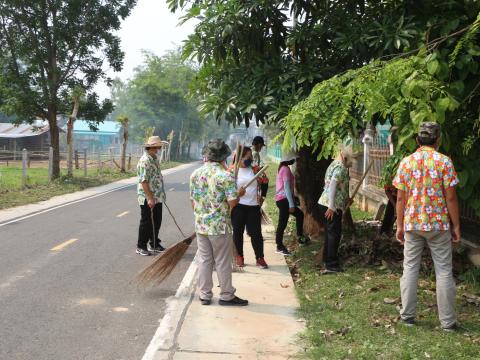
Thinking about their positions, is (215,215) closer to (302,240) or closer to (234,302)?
(234,302)

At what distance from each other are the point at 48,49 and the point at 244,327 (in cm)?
2149

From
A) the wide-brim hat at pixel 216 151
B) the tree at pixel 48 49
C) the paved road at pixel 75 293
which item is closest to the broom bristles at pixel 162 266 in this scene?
the paved road at pixel 75 293

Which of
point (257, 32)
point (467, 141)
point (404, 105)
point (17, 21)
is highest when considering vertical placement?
point (17, 21)

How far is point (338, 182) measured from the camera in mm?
6715

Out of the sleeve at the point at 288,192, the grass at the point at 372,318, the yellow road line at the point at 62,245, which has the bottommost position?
the yellow road line at the point at 62,245

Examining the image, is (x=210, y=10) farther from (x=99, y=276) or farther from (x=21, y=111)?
(x=21, y=111)

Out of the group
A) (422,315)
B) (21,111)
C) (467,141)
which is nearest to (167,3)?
(467,141)

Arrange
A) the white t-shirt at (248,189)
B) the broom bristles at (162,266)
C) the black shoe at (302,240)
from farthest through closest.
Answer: the black shoe at (302,240)
the white t-shirt at (248,189)
the broom bristles at (162,266)

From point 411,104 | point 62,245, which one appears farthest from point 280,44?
point 62,245

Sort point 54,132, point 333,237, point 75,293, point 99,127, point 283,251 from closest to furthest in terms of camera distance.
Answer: point 75,293
point 333,237
point 283,251
point 54,132
point 99,127

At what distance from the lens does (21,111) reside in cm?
2277

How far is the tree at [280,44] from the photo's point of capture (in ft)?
21.6

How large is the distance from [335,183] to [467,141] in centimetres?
205

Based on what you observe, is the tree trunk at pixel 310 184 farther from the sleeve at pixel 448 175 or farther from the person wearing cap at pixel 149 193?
the sleeve at pixel 448 175
